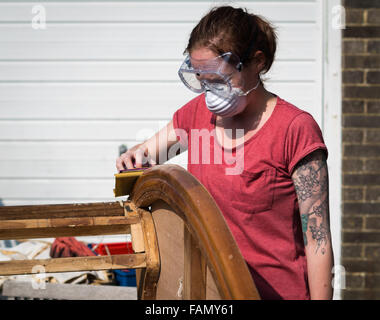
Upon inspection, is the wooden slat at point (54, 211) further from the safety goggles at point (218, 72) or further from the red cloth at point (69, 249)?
the red cloth at point (69, 249)

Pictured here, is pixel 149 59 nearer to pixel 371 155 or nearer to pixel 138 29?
pixel 138 29

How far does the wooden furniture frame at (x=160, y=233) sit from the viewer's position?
114cm

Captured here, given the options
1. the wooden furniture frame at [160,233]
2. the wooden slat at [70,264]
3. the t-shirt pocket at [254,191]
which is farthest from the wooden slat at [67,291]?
the t-shirt pocket at [254,191]

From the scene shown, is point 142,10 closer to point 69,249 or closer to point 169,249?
point 69,249

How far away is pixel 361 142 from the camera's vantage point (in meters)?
4.20

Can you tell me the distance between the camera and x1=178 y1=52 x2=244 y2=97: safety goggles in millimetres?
1704

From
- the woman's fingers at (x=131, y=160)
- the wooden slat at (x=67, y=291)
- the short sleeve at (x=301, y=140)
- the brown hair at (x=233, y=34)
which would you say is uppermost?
the brown hair at (x=233, y=34)

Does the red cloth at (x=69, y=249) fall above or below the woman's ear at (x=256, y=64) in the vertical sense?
below

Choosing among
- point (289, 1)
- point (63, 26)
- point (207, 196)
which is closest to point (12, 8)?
point (63, 26)

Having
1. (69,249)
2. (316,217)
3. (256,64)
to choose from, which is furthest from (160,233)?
(69,249)

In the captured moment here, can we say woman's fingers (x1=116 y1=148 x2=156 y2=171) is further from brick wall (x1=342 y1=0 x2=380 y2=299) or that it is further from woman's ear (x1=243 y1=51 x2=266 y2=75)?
brick wall (x1=342 y1=0 x2=380 y2=299)

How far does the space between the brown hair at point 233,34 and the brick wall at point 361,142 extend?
2605mm

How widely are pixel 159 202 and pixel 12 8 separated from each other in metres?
3.51

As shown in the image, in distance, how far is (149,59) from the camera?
453cm
